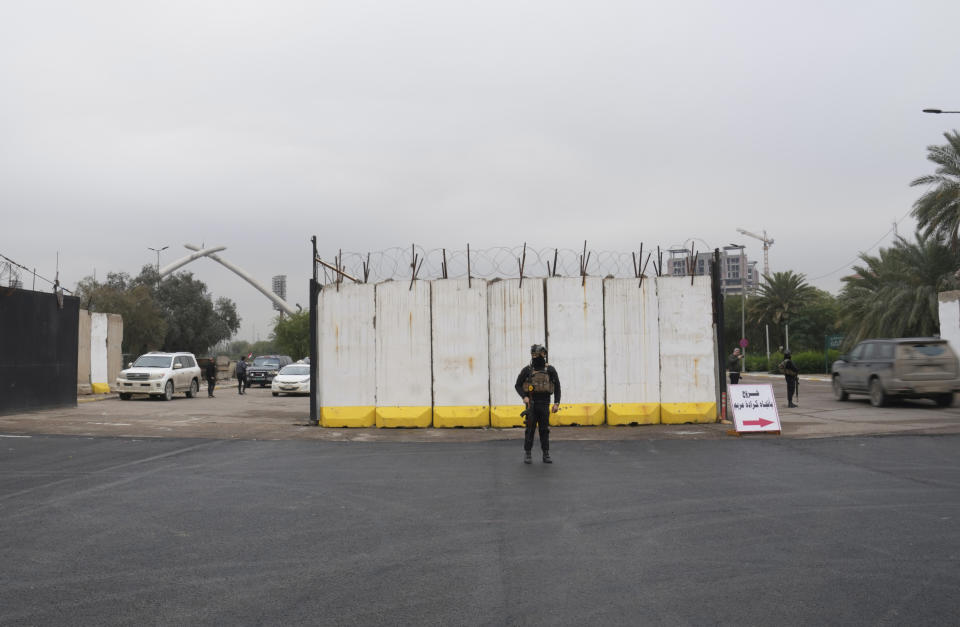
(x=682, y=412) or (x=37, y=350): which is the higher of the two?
(x=37, y=350)

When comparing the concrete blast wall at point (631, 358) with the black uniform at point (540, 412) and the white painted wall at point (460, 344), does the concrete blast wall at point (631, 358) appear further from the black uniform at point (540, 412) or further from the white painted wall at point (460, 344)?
the black uniform at point (540, 412)

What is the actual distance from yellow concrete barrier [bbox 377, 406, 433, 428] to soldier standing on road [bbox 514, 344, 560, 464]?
5.11 m

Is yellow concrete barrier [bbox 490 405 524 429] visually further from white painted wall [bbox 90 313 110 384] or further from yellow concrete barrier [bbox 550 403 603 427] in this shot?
white painted wall [bbox 90 313 110 384]

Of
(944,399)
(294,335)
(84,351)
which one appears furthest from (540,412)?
(294,335)

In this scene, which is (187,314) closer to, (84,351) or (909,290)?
(84,351)

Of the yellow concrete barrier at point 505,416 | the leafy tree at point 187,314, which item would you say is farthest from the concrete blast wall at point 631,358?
the leafy tree at point 187,314

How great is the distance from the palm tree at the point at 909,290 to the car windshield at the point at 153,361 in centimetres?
2966

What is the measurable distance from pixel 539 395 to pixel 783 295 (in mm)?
53437

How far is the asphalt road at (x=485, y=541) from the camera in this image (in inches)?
185

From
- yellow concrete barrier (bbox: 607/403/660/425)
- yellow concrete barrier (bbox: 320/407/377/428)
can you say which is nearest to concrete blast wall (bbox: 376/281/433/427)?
yellow concrete barrier (bbox: 320/407/377/428)

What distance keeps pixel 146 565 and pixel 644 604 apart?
3647 mm

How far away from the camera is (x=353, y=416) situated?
16391 mm


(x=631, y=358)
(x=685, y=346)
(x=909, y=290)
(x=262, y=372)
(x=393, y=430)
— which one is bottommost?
(x=393, y=430)

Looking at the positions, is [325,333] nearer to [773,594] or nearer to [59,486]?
[59,486]
